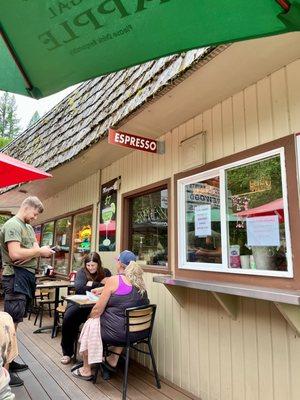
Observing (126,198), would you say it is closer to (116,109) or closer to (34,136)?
(116,109)

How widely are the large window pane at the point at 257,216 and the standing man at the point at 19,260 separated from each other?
1.84m

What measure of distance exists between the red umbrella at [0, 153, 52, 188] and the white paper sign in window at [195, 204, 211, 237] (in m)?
1.72

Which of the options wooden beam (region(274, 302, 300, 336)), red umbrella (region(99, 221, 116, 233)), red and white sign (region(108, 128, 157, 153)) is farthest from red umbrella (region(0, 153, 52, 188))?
wooden beam (region(274, 302, 300, 336))

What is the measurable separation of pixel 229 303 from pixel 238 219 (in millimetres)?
745

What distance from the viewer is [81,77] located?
5.07 ft

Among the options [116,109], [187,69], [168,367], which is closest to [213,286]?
[168,367]

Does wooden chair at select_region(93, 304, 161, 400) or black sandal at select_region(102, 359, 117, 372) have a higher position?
wooden chair at select_region(93, 304, 161, 400)

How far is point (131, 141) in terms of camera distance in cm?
365

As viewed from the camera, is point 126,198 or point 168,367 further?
point 126,198

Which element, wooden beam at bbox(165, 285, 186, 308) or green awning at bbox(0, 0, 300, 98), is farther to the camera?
wooden beam at bbox(165, 285, 186, 308)

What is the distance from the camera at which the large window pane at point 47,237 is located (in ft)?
27.6

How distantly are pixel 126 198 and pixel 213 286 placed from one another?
2.51 m

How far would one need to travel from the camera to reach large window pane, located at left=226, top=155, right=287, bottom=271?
8.34 feet

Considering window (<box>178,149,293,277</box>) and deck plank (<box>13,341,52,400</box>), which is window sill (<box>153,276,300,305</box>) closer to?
window (<box>178,149,293,277</box>)
